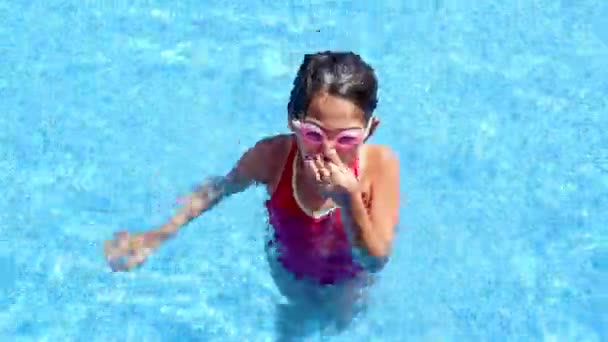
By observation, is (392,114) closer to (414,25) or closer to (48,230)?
(414,25)

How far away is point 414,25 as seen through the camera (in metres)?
5.66

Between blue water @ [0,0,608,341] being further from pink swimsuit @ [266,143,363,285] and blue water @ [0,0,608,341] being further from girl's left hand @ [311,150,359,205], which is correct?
girl's left hand @ [311,150,359,205]

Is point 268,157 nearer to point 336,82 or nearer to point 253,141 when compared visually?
point 336,82

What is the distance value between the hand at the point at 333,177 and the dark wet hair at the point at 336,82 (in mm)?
164

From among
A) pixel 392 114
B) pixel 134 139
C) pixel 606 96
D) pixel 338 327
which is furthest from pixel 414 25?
pixel 338 327

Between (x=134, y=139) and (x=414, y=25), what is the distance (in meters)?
1.65

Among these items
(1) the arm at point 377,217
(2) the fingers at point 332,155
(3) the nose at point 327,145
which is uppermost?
(3) the nose at point 327,145

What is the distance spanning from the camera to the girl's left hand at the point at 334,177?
3117 mm

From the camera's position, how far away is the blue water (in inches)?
176

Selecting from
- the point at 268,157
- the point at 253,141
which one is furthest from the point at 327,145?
the point at 253,141

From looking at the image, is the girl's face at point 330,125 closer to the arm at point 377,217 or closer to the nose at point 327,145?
the nose at point 327,145

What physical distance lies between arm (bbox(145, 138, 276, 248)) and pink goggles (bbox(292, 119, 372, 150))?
499 mm

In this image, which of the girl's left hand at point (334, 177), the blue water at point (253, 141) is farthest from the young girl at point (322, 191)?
the blue water at point (253, 141)

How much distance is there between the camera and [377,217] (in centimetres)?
355
